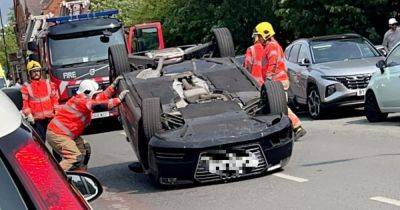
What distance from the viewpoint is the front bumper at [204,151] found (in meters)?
8.18

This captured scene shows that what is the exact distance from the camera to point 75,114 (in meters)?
9.04

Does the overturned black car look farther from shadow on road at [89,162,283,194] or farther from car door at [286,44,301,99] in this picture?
car door at [286,44,301,99]

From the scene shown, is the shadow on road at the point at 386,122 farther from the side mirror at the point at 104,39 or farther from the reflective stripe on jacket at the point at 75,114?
the side mirror at the point at 104,39

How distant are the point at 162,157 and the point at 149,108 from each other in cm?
57

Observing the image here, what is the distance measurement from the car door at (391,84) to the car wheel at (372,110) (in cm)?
35

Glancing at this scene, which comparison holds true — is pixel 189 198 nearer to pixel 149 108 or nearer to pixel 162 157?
pixel 162 157

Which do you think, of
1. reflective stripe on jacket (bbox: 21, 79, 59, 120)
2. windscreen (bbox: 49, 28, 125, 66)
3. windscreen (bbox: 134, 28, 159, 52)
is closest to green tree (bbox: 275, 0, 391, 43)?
windscreen (bbox: 134, 28, 159, 52)

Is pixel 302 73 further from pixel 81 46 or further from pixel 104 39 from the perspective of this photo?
pixel 81 46

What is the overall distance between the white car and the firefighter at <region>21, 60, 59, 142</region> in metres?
5.70

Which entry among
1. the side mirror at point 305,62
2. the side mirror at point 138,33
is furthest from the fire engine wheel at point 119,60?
the side mirror at point 138,33

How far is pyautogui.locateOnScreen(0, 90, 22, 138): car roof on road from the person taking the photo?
2.39 meters

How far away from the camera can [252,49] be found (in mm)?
11602

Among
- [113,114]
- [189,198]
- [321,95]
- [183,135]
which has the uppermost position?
[183,135]

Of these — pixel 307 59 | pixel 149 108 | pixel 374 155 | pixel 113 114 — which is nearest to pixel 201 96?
pixel 149 108
